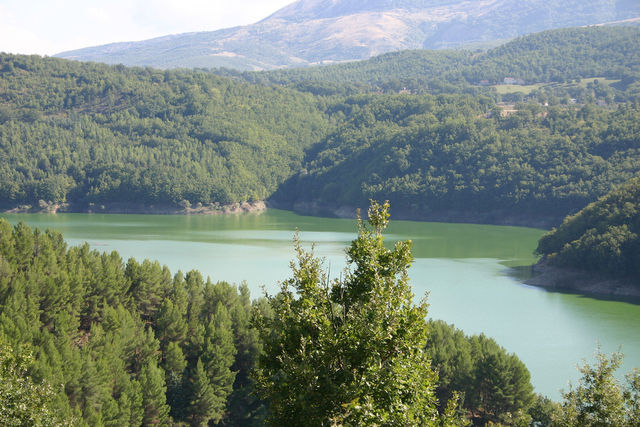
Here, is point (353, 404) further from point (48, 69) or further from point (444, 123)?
point (48, 69)

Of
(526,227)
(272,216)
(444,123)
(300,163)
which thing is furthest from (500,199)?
(300,163)

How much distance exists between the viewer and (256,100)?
13488cm

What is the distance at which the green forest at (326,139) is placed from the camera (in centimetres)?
8812

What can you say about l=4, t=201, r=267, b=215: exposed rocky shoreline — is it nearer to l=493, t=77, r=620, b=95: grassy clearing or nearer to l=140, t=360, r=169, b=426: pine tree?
l=493, t=77, r=620, b=95: grassy clearing

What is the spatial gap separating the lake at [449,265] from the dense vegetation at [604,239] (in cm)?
319

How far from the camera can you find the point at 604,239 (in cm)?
4697

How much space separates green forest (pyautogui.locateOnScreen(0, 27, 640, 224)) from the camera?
88.1 metres

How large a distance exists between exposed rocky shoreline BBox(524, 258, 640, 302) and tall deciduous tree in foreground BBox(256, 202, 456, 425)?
39546 mm

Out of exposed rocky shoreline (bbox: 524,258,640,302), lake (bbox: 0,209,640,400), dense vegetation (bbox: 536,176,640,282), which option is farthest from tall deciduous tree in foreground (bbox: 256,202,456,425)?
dense vegetation (bbox: 536,176,640,282)

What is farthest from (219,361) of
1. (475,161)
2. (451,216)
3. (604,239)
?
(475,161)

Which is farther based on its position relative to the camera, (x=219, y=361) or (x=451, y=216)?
(x=451, y=216)

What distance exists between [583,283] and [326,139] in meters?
82.4

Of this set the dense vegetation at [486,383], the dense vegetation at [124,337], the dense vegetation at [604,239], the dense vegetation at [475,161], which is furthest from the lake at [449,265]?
the dense vegetation at [124,337]

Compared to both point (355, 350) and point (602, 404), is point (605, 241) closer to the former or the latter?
point (602, 404)
